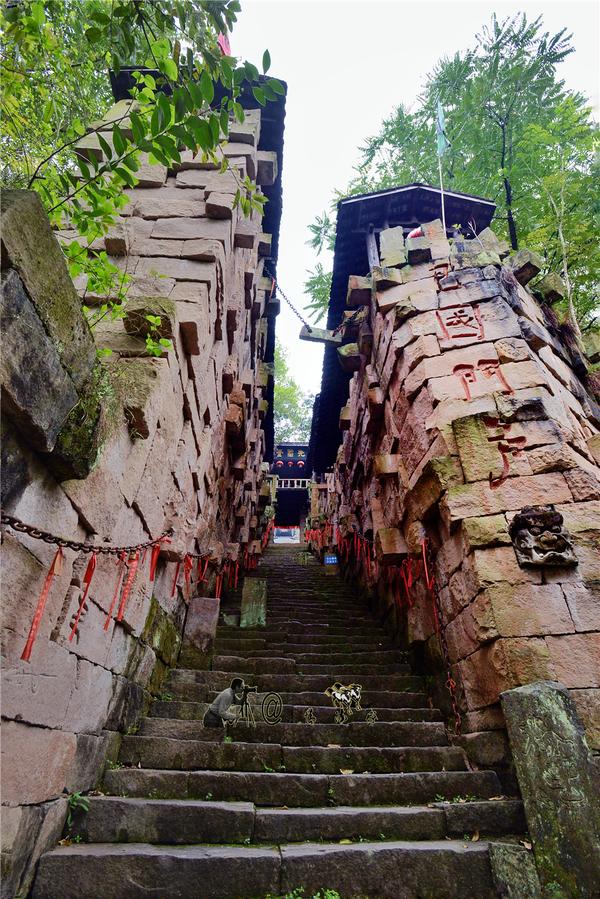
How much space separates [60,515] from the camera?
92.0 inches

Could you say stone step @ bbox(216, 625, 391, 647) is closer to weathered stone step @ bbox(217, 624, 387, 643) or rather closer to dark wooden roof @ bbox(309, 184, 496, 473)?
weathered stone step @ bbox(217, 624, 387, 643)

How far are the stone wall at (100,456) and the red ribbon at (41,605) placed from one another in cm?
3

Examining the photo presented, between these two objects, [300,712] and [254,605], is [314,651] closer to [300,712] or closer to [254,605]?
[254,605]

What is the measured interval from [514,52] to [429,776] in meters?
14.7

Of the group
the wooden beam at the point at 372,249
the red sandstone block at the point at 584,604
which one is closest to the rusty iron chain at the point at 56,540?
the red sandstone block at the point at 584,604

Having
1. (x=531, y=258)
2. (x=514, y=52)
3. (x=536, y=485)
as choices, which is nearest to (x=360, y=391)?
(x=531, y=258)

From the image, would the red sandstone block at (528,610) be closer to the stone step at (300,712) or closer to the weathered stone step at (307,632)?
the stone step at (300,712)

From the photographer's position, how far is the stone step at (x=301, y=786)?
3100 millimetres

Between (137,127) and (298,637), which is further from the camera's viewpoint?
(298,637)

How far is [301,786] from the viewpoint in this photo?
324cm

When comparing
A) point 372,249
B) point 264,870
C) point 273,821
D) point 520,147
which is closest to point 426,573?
point 273,821

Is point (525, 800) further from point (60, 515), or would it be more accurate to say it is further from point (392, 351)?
point (392, 351)

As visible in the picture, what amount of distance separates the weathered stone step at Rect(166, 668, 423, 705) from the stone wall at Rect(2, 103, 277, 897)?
0.22 meters

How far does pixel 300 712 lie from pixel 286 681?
0.53m
